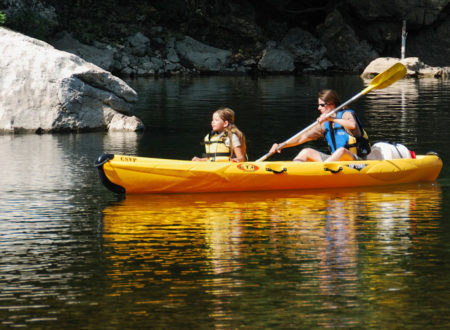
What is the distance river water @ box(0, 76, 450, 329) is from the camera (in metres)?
4.94

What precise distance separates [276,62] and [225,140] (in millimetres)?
25179

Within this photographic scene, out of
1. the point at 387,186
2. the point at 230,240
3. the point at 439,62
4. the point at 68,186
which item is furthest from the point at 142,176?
the point at 439,62

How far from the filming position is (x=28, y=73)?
13930 millimetres

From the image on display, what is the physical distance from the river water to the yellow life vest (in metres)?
0.43

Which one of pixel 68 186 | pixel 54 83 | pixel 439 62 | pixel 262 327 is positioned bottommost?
pixel 262 327

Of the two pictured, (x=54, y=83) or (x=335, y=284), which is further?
(x=54, y=83)

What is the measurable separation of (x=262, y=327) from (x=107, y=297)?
1.09m

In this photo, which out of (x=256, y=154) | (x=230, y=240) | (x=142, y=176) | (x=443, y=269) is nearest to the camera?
(x=443, y=269)

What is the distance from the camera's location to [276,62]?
3381 cm

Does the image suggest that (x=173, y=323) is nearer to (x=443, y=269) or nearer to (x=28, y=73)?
(x=443, y=269)

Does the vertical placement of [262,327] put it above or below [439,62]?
below

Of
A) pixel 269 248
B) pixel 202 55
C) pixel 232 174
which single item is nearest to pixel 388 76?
pixel 232 174

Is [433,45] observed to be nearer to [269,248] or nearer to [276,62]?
[276,62]

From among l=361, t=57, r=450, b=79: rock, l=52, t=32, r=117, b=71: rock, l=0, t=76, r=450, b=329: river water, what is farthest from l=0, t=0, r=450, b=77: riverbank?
l=0, t=76, r=450, b=329: river water
